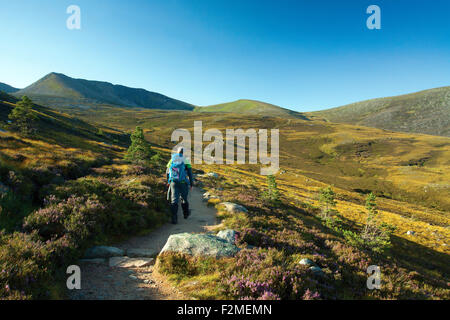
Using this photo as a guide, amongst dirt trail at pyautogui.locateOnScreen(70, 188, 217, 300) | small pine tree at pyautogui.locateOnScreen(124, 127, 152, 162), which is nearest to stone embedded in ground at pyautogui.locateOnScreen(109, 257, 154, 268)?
dirt trail at pyautogui.locateOnScreen(70, 188, 217, 300)

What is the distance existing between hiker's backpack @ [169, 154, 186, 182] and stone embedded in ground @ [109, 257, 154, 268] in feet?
13.3

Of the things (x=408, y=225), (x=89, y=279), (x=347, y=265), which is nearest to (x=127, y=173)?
(x=89, y=279)

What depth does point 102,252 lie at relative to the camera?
6.14 meters

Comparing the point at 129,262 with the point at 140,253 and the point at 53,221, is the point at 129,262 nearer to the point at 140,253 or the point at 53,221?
the point at 140,253

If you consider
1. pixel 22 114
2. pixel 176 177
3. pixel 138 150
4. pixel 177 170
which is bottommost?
pixel 176 177

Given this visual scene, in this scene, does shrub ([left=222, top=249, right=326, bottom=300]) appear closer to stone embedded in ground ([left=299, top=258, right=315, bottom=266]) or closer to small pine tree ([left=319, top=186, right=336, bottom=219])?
stone embedded in ground ([left=299, top=258, right=315, bottom=266])

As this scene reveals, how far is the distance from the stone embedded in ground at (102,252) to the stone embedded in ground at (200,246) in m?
1.61

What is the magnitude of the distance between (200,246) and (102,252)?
3.10 metres

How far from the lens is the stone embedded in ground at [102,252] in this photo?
5988 mm

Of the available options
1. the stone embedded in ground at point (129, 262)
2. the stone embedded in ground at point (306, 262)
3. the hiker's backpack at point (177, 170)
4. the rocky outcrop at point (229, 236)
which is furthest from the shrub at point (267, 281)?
the hiker's backpack at point (177, 170)

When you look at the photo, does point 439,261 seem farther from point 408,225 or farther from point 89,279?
point 89,279

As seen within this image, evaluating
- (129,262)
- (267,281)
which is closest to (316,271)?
(267,281)

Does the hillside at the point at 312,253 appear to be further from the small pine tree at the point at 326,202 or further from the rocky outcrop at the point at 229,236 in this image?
the small pine tree at the point at 326,202
